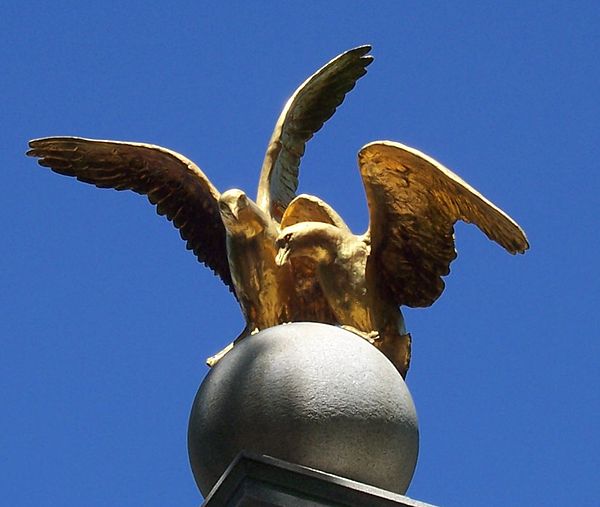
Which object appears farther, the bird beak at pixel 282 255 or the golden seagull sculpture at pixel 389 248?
the bird beak at pixel 282 255

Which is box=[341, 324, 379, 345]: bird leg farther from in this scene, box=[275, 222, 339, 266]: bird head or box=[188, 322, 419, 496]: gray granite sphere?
box=[188, 322, 419, 496]: gray granite sphere

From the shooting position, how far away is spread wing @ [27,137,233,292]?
11.4 m

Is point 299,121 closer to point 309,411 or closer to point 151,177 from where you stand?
point 151,177

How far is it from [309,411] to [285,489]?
0.43 metres

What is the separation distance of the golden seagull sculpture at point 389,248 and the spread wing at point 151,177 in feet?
4.14

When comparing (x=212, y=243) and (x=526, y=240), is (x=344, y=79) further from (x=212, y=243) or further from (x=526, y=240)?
(x=526, y=240)

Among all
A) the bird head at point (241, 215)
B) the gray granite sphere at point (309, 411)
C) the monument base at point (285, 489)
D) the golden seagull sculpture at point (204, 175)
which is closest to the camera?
the monument base at point (285, 489)

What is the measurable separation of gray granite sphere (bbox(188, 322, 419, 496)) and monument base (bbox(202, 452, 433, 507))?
0.58ft

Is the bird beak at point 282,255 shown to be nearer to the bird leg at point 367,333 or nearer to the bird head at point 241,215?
the bird head at point 241,215

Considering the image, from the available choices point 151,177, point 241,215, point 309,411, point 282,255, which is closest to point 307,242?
point 282,255

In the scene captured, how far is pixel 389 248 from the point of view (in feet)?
34.1

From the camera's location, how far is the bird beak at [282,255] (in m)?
10.2

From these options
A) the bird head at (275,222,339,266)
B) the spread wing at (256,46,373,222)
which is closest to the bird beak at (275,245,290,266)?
the bird head at (275,222,339,266)

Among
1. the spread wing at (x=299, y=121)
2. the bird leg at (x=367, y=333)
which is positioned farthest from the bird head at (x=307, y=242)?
the spread wing at (x=299, y=121)
